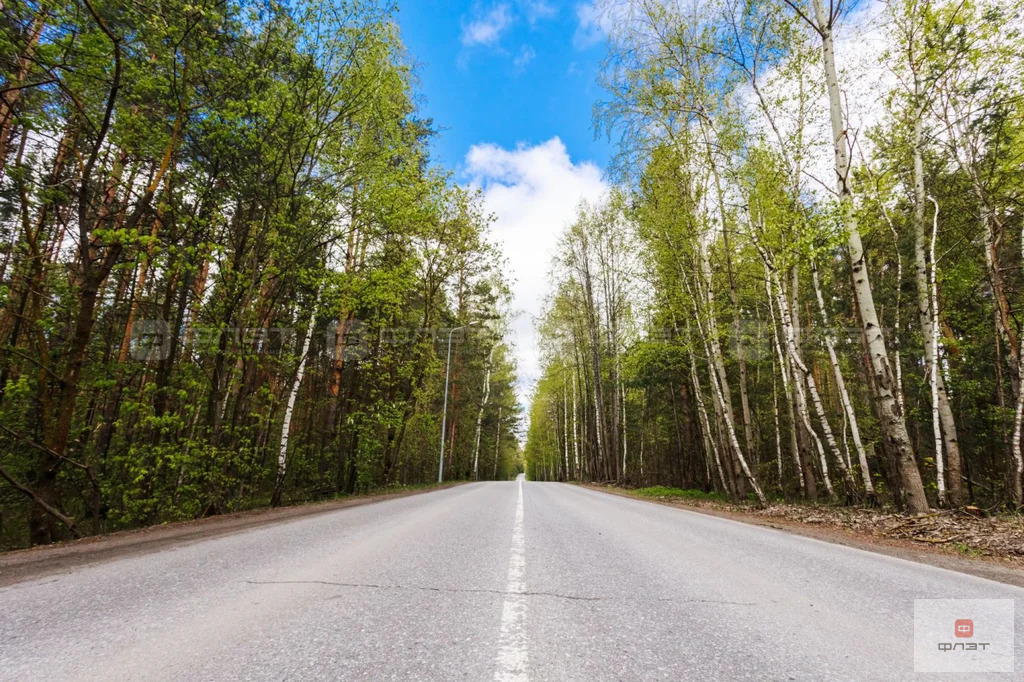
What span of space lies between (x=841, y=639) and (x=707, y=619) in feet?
2.19

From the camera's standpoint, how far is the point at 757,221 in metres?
11.2

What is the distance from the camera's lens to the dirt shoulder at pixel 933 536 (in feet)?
15.3

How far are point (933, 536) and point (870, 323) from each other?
3.71 meters

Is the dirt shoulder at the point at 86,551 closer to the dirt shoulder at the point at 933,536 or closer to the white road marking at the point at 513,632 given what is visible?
the white road marking at the point at 513,632

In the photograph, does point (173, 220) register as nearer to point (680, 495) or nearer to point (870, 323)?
point (870, 323)

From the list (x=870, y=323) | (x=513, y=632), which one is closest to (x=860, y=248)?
(x=870, y=323)

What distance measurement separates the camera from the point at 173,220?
297 inches

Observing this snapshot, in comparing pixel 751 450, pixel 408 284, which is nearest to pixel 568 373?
pixel 751 450

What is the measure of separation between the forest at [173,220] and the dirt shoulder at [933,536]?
1028cm

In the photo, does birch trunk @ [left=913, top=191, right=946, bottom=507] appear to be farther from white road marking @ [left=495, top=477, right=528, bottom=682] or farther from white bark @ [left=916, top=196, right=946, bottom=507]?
white road marking @ [left=495, top=477, right=528, bottom=682]

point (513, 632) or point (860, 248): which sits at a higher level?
point (860, 248)

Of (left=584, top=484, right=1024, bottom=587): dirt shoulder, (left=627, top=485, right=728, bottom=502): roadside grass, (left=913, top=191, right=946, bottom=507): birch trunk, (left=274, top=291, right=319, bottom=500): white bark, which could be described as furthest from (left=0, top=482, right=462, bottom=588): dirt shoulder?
(left=627, top=485, right=728, bottom=502): roadside grass

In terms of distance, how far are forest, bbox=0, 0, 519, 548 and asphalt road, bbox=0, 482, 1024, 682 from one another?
4.74 meters

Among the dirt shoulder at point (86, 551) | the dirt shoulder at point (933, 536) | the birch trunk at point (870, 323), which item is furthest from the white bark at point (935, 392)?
the dirt shoulder at point (86, 551)
